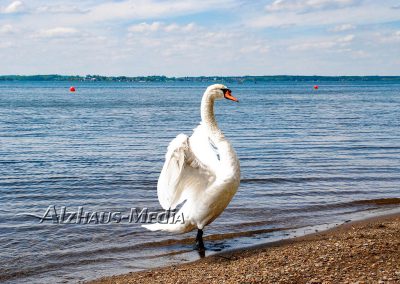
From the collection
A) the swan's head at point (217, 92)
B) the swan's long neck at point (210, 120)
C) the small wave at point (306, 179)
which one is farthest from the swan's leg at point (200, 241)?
the small wave at point (306, 179)

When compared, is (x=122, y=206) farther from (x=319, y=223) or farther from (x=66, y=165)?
(x=66, y=165)

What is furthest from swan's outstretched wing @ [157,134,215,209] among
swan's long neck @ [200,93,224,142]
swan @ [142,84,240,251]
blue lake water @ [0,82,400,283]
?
blue lake water @ [0,82,400,283]

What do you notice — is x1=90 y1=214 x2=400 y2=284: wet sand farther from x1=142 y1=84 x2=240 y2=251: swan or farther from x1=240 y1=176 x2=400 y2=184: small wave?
x1=240 y1=176 x2=400 y2=184: small wave

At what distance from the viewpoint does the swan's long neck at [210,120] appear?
9.53 m

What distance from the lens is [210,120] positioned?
9.63m

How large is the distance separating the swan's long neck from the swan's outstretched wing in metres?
0.59

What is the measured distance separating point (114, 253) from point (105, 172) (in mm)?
8263

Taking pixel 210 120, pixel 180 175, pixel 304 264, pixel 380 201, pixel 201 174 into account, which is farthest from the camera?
pixel 380 201

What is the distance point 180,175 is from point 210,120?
1.12 metres

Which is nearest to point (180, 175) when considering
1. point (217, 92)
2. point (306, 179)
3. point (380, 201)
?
point (217, 92)

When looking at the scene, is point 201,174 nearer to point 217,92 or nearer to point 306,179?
point 217,92

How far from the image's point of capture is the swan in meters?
9.02

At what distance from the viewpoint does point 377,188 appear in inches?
608

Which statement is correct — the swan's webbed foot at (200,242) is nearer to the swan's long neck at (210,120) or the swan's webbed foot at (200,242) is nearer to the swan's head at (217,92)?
the swan's long neck at (210,120)
